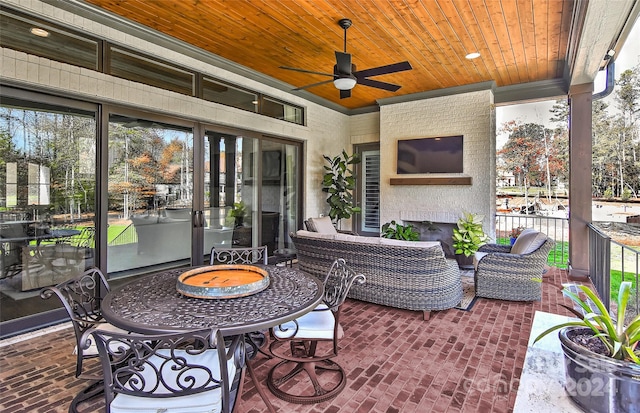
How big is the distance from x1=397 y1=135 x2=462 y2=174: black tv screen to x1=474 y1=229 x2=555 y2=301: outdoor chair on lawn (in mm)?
2465

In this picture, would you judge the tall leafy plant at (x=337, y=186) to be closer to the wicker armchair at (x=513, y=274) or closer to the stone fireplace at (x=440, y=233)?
the stone fireplace at (x=440, y=233)

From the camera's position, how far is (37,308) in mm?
3158

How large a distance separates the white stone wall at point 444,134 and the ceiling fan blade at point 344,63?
3392 millimetres

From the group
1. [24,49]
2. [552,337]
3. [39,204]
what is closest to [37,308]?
[39,204]

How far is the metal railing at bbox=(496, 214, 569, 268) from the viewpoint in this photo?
19.5ft

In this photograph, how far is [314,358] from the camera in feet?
7.20

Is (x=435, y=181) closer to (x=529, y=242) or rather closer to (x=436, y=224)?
(x=436, y=224)

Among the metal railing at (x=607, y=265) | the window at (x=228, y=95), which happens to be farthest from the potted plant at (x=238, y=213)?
the metal railing at (x=607, y=265)

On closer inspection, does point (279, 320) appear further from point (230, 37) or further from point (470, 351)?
point (230, 37)

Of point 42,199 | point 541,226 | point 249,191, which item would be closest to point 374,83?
point 249,191

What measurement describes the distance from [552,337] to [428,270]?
119 centimetres

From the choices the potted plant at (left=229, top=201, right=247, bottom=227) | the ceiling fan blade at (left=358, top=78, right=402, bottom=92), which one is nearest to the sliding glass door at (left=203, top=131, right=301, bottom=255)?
the potted plant at (left=229, top=201, right=247, bottom=227)

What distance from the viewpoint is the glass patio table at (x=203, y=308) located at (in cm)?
147

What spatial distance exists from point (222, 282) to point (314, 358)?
811 mm
